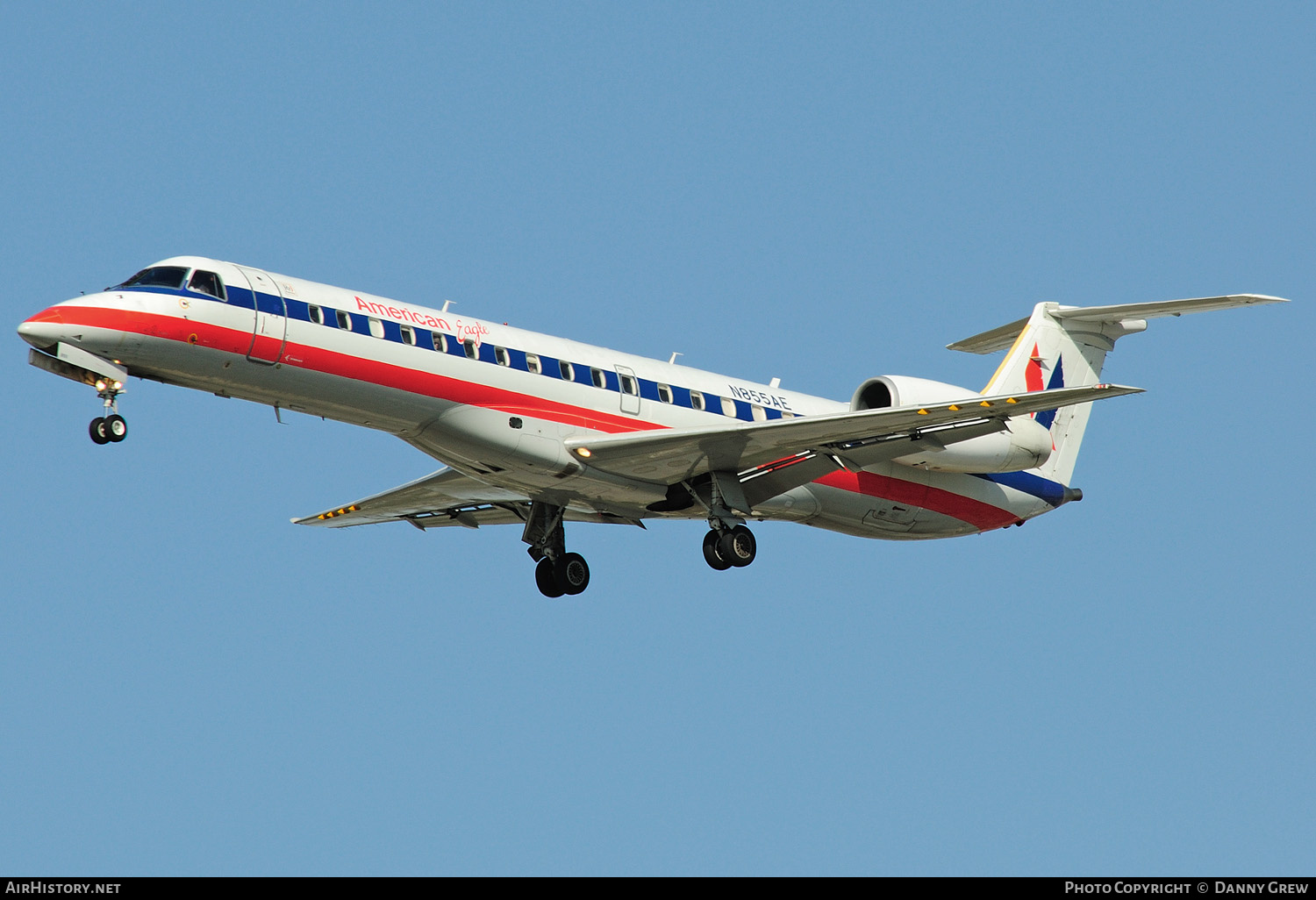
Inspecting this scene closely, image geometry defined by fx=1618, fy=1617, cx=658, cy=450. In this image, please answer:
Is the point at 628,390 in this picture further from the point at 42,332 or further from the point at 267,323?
the point at 42,332

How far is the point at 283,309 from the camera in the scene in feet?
68.8

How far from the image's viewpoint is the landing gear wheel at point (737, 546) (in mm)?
23516

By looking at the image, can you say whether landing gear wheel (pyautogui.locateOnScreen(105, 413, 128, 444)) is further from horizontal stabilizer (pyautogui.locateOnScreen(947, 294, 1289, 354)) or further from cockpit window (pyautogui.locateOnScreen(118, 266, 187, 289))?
horizontal stabilizer (pyautogui.locateOnScreen(947, 294, 1289, 354))

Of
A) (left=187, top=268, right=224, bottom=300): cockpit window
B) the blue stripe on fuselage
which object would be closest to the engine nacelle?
the blue stripe on fuselage

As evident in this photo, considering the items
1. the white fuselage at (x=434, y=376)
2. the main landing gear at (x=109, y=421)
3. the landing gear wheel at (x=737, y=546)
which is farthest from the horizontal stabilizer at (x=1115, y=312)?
the main landing gear at (x=109, y=421)

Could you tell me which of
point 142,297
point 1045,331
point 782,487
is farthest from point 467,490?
point 1045,331

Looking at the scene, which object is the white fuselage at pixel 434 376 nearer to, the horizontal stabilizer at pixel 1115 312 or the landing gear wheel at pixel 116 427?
the landing gear wheel at pixel 116 427

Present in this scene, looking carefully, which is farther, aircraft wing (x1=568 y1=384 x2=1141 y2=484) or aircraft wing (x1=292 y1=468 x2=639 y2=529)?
aircraft wing (x1=292 y1=468 x2=639 y2=529)

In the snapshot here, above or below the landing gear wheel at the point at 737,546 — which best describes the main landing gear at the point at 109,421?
below

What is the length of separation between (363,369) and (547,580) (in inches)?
220

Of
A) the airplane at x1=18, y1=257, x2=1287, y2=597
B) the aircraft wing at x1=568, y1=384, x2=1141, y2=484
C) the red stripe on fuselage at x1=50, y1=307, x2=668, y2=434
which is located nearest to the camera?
the red stripe on fuselage at x1=50, y1=307, x2=668, y2=434

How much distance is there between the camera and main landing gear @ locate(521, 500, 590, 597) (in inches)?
998

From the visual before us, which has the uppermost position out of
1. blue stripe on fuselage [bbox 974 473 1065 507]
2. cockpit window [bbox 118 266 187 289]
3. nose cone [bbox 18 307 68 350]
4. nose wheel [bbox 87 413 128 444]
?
blue stripe on fuselage [bbox 974 473 1065 507]
